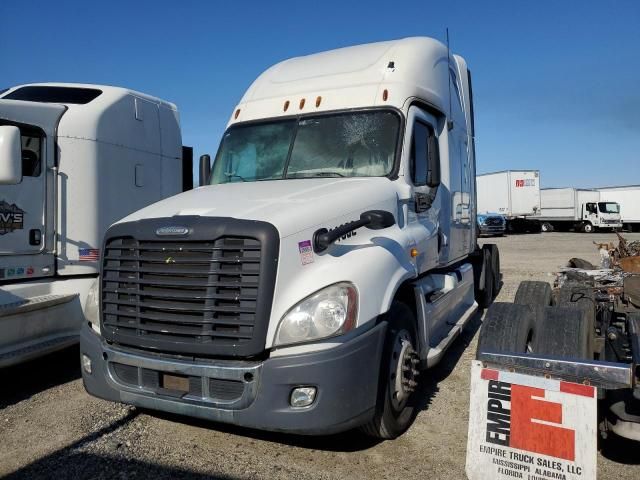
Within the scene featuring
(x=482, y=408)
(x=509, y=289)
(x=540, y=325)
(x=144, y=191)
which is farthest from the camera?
(x=509, y=289)

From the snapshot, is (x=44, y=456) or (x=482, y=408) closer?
(x=482, y=408)

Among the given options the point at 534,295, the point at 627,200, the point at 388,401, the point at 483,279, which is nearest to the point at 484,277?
the point at 483,279

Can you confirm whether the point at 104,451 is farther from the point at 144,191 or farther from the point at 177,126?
the point at 177,126

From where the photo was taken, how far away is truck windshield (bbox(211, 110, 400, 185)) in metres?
4.76

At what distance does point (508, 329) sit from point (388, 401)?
1051mm

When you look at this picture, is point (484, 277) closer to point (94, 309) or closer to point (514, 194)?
point (94, 309)

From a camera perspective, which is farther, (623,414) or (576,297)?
(576,297)

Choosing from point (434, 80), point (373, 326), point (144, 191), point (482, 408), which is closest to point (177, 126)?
point (144, 191)

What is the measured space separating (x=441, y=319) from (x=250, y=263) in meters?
2.81

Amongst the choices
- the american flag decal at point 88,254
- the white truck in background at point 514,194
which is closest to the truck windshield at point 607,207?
the white truck in background at point 514,194

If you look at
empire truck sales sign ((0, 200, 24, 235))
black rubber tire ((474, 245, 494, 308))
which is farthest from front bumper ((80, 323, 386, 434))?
black rubber tire ((474, 245, 494, 308))

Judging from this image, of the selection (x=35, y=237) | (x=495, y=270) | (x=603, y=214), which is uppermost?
(x=603, y=214)

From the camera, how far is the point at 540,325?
4.21m

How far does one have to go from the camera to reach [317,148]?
4.93 metres
